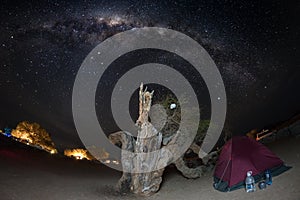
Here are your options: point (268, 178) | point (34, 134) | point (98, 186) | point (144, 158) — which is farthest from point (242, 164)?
point (34, 134)

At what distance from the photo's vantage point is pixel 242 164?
13461 mm

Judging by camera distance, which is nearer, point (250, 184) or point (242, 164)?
point (250, 184)

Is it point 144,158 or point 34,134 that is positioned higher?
point 34,134

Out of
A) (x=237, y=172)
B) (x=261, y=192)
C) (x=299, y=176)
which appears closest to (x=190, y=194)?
(x=237, y=172)

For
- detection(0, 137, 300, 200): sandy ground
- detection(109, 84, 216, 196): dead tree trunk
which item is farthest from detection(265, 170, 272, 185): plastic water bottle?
detection(109, 84, 216, 196): dead tree trunk

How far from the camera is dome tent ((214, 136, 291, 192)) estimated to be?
13250mm

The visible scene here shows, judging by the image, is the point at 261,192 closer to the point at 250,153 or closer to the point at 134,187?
the point at 250,153

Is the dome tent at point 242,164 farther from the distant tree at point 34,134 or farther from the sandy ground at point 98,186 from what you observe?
→ the distant tree at point 34,134

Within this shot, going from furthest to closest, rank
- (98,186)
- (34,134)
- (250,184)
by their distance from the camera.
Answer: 1. (34,134)
2. (98,186)
3. (250,184)

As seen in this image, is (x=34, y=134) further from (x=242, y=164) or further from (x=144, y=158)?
(x=242, y=164)

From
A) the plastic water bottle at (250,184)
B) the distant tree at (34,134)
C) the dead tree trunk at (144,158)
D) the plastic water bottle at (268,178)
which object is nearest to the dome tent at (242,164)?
the plastic water bottle at (268,178)

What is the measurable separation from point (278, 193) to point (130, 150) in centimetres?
Answer: 843

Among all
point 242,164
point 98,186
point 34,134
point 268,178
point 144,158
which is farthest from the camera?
point 34,134

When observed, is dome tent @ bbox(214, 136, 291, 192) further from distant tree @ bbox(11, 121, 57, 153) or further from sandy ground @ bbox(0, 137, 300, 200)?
distant tree @ bbox(11, 121, 57, 153)
